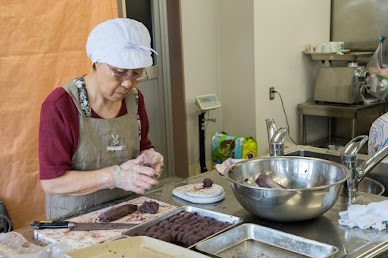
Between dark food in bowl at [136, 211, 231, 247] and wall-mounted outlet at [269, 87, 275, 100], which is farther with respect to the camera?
wall-mounted outlet at [269, 87, 275, 100]

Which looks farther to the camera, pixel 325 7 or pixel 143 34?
pixel 325 7

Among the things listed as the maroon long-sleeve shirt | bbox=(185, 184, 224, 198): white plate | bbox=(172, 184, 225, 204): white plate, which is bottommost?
bbox=(172, 184, 225, 204): white plate

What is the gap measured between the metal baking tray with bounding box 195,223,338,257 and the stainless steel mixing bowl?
0.28 feet

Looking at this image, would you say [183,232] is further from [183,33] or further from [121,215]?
[183,33]

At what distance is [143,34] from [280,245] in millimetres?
1077

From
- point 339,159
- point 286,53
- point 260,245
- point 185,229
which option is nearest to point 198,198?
point 185,229

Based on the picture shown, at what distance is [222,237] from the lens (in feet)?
5.35

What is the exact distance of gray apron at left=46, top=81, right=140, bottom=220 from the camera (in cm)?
215

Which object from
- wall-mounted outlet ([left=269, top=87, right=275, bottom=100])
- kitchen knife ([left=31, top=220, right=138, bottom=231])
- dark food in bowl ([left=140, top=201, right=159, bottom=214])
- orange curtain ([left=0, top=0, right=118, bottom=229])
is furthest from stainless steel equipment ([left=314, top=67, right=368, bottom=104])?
kitchen knife ([left=31, top=220, right=138, bottom=231])

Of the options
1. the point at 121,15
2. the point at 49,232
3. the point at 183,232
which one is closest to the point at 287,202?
the point at 183,232

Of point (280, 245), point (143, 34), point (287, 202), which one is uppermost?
point (143, 34)

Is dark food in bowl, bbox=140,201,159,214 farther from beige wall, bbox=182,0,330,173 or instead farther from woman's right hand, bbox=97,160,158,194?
beige wall, bbox=182,0,330,173

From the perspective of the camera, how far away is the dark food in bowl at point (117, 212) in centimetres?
186

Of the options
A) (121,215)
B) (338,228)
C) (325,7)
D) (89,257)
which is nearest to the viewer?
(89,257)
